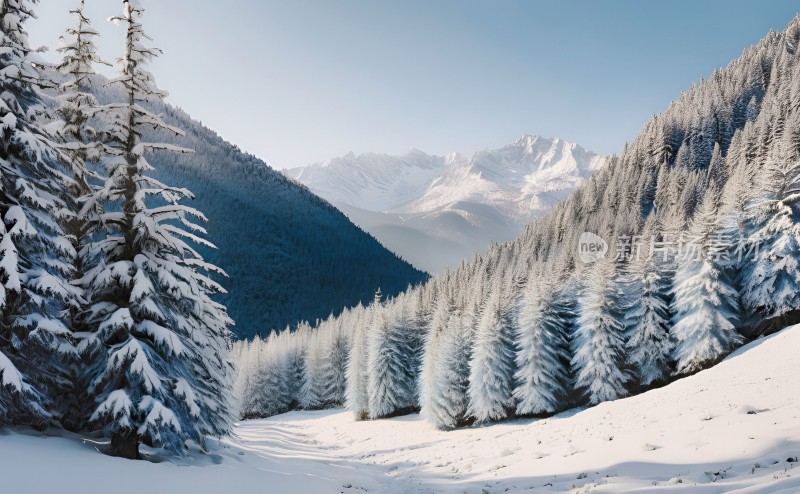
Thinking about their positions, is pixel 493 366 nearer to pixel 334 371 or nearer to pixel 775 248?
pixel 775 248

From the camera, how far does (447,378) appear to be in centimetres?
4628

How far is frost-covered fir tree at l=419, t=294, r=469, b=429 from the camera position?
4500cm

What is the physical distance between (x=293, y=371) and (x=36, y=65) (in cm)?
8454

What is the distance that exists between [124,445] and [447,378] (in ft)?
125

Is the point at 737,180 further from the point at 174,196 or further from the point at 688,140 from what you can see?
the point at 688,140

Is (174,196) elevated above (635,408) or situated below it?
above

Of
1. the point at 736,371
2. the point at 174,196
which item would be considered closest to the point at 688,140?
the point at 736,371

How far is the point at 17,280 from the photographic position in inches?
391

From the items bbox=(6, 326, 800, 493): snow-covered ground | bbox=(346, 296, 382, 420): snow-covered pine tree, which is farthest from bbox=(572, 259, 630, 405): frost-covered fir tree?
bbox=(346, 296, 382, 420): snow-covered pine tree

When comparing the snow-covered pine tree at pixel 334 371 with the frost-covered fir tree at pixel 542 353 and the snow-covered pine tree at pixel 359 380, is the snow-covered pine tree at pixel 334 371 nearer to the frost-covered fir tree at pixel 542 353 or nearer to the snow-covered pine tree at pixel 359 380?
the snow-covered pine tree at pixel 359 380

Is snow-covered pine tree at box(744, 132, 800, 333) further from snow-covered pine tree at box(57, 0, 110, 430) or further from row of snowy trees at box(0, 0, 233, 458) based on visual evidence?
snow-covered pine tree at box(57, 0, 110, 430)

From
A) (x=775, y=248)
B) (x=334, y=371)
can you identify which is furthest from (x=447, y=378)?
(x=334, y=371)

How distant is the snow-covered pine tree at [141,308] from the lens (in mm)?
11633

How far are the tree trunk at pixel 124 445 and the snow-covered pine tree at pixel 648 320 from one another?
41.1m
